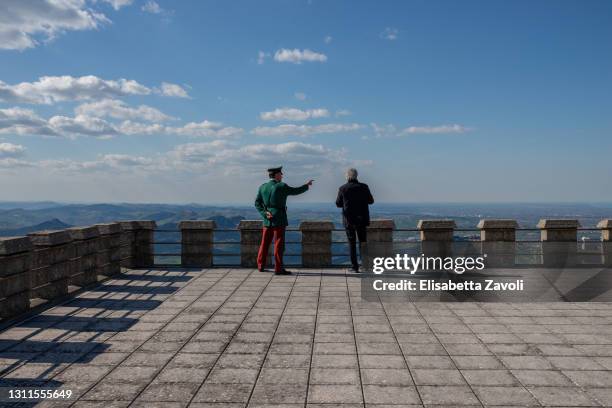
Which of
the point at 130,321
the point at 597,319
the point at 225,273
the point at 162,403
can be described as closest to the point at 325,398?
the point at 162,403

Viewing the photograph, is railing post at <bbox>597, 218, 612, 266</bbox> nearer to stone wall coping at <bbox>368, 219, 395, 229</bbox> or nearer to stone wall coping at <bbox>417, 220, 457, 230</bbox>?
stone wall coping at <bbox>417, 220, 457, 230</bbox>

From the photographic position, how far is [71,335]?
6348mm

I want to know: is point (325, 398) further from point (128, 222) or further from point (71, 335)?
point (128, 222)

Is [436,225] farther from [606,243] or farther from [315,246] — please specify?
[606,243]

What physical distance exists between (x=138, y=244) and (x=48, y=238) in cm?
430

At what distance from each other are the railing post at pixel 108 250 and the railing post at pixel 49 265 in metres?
1.53

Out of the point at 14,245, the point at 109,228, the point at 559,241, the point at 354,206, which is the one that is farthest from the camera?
the point at 559,241

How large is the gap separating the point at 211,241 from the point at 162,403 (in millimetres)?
8852

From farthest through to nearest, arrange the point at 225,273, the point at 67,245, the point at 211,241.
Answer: the point at 211,241, the point at 225,273, the point at 67,245

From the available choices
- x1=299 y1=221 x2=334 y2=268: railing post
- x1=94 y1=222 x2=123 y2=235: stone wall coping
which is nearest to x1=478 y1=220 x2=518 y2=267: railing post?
Answer: x1=299 y1=221 x2=334 y2=268: railing post

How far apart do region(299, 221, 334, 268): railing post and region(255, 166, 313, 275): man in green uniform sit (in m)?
1.26

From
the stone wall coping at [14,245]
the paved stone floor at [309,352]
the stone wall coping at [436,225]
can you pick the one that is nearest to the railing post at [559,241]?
the stone wall coping at [436,225]

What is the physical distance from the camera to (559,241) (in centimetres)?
1253

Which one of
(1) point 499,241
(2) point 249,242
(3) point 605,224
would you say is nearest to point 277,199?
(2) point 249,242
